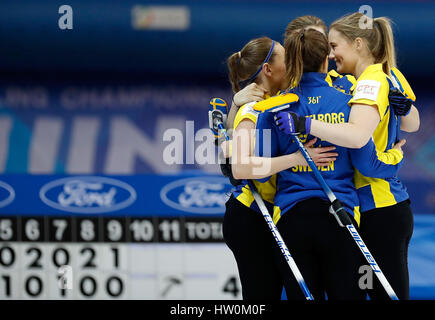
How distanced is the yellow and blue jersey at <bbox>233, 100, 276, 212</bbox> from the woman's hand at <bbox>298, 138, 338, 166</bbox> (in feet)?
0.64

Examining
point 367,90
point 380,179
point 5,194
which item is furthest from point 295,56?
point 5,194

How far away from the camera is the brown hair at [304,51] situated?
1.86m

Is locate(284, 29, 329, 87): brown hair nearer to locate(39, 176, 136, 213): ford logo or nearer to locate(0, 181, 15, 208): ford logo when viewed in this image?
locate(39, 176, 136, 213): ford logo

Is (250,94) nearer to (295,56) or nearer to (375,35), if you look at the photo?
(295,56)

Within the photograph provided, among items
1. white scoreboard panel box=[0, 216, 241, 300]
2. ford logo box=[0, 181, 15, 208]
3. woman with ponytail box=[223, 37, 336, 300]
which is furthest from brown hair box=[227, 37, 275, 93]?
ford logo box=[0, 181, 15, 208]

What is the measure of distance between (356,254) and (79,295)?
6.81 feet

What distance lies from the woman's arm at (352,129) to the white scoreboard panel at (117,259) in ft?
5.92

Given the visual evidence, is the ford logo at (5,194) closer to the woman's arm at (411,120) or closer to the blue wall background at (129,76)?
the blue wall background at (129,76)

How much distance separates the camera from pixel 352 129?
1.80m

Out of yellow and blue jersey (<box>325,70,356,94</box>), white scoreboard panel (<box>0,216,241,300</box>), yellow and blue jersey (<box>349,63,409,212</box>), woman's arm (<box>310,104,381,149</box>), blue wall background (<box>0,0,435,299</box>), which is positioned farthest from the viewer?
blue wall background (<box>0,0,435,299</box>)

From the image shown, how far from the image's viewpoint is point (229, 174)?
2.17 meters

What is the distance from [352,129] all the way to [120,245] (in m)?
2.05

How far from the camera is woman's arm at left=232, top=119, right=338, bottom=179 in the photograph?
1868 millimetres
